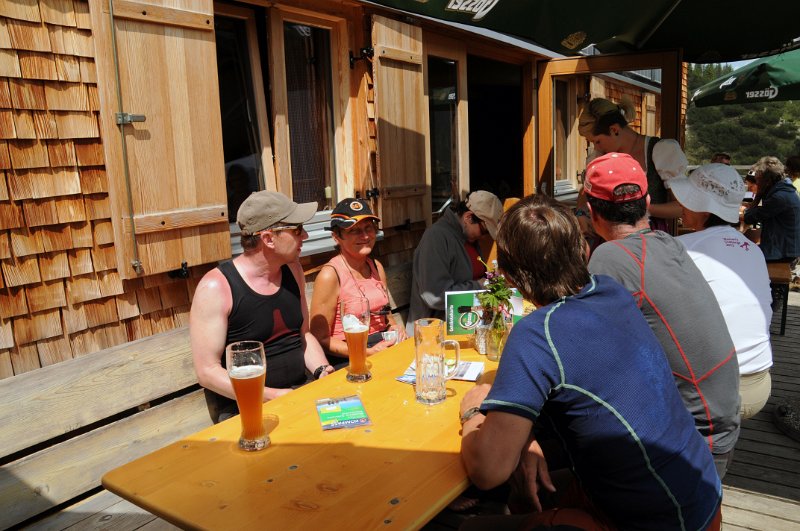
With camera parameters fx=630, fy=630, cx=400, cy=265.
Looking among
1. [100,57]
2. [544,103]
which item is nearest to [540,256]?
[100,57]

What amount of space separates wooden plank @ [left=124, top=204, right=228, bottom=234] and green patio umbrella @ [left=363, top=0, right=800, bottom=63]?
1235 mm

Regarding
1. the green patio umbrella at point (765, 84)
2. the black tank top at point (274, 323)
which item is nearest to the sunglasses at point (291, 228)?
the black tank top at point (274, 323)

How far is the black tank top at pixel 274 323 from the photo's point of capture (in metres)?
2.50

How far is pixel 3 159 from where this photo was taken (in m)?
2.37

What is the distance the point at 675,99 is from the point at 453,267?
8.42 feet

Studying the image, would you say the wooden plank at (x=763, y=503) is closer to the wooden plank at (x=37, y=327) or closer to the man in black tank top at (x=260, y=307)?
the man in black tank top at (x=260, y=307)

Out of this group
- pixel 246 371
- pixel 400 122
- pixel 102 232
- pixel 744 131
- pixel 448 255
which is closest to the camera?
pixel 246 371

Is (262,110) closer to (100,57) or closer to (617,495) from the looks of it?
(100,57)

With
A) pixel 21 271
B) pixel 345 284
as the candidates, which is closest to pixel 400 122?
pixel 345 284

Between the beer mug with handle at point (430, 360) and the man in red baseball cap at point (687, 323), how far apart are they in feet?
1.81

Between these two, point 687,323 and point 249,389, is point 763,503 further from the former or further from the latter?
point 249,389

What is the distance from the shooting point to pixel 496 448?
1.45 m

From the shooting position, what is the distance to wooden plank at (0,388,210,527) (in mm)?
2229

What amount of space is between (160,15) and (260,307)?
4.44 feet
